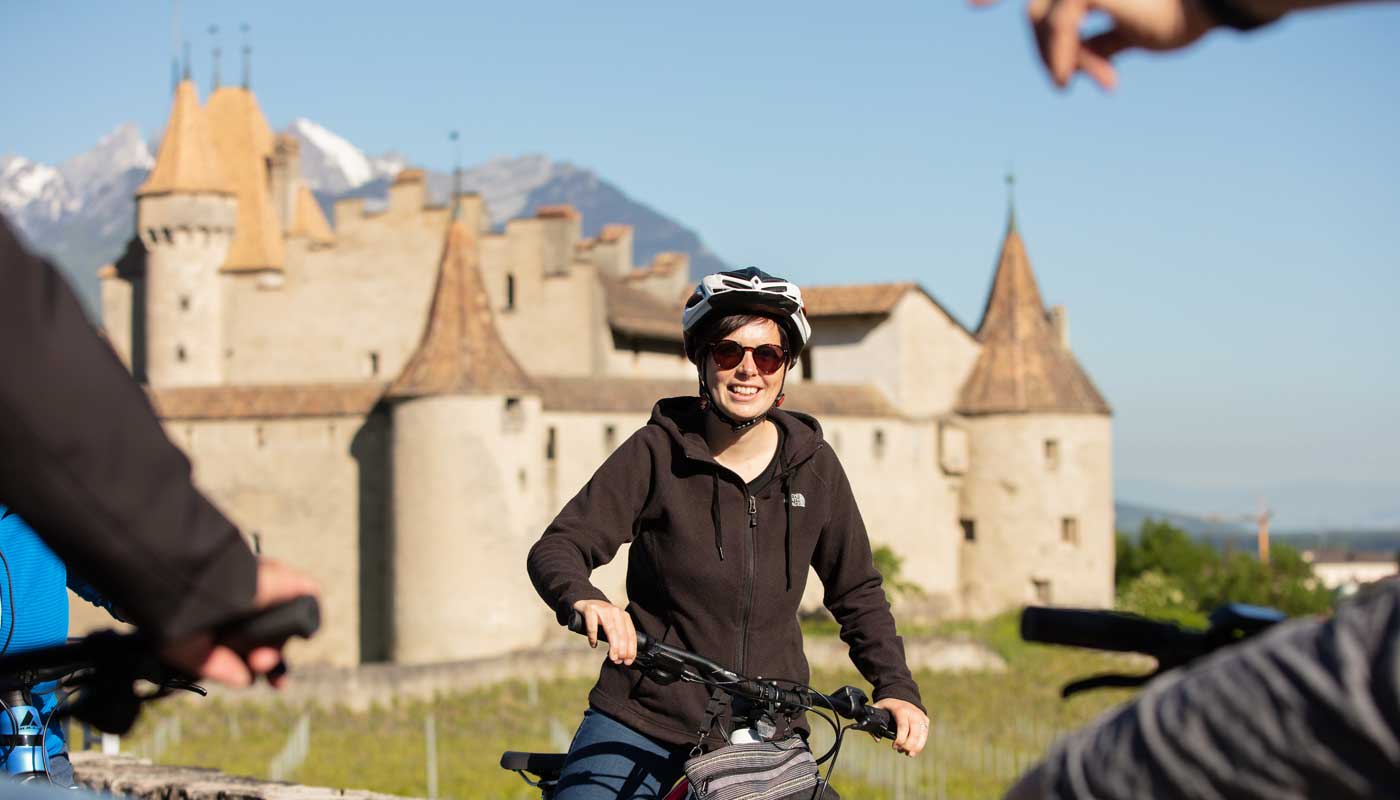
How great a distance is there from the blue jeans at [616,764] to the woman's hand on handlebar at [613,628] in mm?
451

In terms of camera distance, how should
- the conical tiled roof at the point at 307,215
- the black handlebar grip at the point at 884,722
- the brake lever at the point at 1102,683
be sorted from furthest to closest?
1. the conical tiled roof at the point at 307,215
2. the black handlebar grip at the point at 884,722
3. the brake lever at the point at 1102,683

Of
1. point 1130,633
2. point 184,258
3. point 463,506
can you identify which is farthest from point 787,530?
point 184,258

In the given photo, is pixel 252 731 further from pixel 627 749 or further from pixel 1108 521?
pixel 627 749

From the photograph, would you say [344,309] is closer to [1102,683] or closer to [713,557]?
[713,557]

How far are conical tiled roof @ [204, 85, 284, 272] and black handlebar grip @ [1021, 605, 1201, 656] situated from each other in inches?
1627

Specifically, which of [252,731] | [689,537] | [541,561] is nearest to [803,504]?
[689,537]

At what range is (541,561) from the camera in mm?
4020

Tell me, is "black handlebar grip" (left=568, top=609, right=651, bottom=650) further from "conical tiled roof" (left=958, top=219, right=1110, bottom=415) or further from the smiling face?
"conical tiled roof" (left=958, top=219, right=1110, bottom=415)

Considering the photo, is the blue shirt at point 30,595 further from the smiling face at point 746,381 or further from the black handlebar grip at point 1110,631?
the black handlebar grip at point 1110,631

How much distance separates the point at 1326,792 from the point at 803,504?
2.59 m

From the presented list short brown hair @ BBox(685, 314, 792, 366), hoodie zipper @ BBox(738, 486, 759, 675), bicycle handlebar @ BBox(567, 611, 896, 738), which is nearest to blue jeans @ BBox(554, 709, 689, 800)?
hoodie zipper @ BBox(738, 486, 759, 675)

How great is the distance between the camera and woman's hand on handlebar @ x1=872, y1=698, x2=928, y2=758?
402cm

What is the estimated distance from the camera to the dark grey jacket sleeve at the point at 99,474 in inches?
67.9

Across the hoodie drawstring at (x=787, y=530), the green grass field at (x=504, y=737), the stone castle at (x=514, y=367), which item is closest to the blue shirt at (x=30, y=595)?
the hoodie drawstring at (x=787, y=530)
